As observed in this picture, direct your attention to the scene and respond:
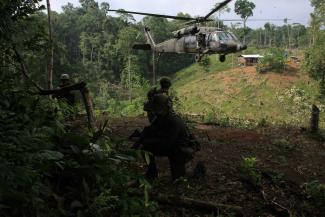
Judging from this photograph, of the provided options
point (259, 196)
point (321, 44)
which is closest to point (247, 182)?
point (259, 196)

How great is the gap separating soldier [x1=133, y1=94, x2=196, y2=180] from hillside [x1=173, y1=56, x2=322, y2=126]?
141 ft

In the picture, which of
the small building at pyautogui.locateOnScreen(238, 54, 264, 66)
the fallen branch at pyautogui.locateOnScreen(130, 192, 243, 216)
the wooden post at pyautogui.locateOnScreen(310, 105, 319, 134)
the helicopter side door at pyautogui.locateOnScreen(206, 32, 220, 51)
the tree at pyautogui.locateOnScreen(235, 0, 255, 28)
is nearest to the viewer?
the fallen branch at pyautogui.locateOnScreen(130, 192, 243, 216)

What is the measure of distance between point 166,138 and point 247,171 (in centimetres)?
207

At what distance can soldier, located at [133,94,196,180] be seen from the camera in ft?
23.0

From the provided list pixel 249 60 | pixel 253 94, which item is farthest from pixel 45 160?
pixel 249 60

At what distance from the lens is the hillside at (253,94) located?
2166 inches

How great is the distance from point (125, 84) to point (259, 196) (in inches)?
2905

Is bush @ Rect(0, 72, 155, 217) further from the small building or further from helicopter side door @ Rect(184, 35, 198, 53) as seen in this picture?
the small building

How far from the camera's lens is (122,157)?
15.2 ft

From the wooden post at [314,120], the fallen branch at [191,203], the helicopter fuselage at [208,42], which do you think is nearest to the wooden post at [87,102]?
the fallen branch at [191,203]

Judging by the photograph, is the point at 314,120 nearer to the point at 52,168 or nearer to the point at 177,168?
the point at 177,168

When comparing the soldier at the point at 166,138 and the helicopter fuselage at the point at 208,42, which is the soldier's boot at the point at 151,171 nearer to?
the soldier at the point at 166,138

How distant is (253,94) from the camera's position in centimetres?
6209

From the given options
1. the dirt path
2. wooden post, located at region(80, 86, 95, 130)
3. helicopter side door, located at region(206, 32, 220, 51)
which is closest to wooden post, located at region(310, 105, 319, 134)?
the dirt path
